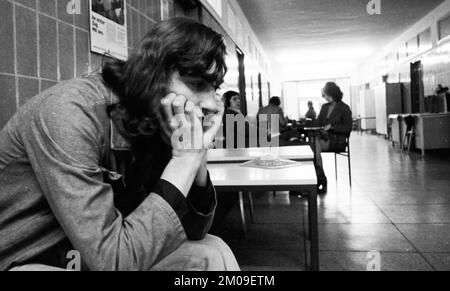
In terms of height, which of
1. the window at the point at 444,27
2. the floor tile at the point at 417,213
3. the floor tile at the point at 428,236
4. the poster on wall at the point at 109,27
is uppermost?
the window at the point at 444,27

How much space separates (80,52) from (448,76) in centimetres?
704

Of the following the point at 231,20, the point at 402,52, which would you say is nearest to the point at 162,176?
the point at 231,20

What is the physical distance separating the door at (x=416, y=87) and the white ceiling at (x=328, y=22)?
0.91 meters

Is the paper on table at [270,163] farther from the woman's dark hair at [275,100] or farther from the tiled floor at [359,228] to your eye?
the woman's dark hair at [275,100]

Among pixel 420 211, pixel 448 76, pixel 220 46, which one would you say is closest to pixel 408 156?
pixel 448 76

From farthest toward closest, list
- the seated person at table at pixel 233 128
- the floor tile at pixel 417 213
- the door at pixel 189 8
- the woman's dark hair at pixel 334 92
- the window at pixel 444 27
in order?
the window at pixel 444 27 → the woman's dark hair at pixel 334 92 → the door at pixel 189 8 → the seated person at table at pixel 233 128 → the floor tile at pixel 417 213

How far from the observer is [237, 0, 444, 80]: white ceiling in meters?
5.61

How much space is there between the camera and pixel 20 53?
50.9 inches

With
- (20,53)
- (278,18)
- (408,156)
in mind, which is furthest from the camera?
(278,18)

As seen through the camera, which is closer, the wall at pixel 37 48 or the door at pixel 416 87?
the wall at pixel 37 48

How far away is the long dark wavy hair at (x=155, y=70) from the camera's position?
2.25ft

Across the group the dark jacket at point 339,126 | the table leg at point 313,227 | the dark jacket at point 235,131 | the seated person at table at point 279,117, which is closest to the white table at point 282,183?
the table leg at point 313,227
